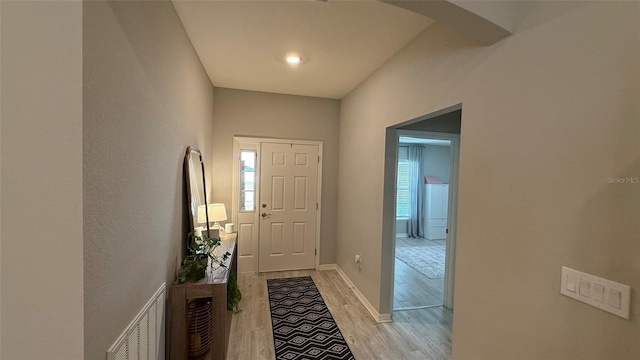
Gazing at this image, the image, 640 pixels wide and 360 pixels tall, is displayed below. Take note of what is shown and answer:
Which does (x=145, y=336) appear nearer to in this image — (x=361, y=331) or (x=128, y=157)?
(x=128, y=157)

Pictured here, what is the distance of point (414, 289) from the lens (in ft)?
11.5

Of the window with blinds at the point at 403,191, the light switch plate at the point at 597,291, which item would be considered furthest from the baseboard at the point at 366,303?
the window with blinds at the point at 403,191

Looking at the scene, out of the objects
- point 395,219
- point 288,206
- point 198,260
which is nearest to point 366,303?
point 395,219

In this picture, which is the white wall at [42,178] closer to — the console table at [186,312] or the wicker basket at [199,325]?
the console table at [186,312]

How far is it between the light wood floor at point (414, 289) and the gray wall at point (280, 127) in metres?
1.12

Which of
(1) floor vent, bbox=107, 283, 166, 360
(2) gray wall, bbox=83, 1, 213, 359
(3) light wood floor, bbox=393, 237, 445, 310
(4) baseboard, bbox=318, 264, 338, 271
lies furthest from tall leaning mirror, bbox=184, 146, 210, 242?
(3) light wood floor, bbox=393, 237, 445, 310

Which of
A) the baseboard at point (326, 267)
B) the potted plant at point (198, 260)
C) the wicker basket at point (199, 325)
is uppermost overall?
the potted plant at point (198, 260)

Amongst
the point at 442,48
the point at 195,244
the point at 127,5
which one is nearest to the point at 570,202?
the point at 442,48

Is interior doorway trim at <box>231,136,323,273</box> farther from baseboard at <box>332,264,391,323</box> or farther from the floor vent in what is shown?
the floor vent

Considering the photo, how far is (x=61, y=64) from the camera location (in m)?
0.85

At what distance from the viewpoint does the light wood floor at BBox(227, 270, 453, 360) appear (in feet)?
7.27

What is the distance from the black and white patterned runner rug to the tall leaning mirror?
120 cm

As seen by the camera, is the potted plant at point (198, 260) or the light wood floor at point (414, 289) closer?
the potted plant at point (198, 260)

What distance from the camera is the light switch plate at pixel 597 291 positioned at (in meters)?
0.92
